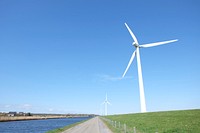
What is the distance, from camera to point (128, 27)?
58438 mm

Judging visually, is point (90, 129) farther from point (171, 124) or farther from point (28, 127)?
point (28, 127)

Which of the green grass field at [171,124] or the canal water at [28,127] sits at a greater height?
the green grass field at [171,124]

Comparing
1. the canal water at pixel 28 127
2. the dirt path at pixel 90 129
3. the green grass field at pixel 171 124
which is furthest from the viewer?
the canal water at pixel 28 127

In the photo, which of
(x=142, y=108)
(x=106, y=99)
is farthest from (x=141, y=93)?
(x=106, y=99)

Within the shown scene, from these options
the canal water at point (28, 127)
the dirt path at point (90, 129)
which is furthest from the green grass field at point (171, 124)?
the canal water at point (28, 127)

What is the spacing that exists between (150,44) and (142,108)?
51.6 feet

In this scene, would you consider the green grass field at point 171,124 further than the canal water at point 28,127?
No

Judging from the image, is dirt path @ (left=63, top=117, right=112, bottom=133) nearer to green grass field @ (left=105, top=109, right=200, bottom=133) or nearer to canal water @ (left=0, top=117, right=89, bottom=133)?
green grass field @ (left=105, top=109, right=200, bottom=133)

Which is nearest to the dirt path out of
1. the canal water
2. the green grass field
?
the green grass field

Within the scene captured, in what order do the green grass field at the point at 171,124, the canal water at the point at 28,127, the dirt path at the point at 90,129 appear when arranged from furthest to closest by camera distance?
the canal water at the point at 28,127
the dirt path at the point at 90,129
the green grass field at the point at 171,124

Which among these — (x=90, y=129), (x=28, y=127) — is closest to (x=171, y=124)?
(x=90, y=129)

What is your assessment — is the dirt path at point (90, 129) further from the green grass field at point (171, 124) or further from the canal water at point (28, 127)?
the canal water at point (28, 127)

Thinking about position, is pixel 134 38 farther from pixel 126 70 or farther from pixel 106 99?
pixel 106 99

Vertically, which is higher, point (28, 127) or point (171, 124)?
point (171, 124)
